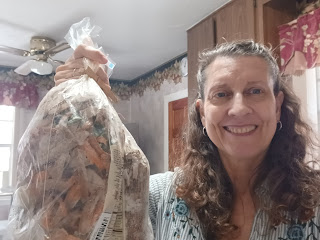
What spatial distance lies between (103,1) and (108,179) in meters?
1.76

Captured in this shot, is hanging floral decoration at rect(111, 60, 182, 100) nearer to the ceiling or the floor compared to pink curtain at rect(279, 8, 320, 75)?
nearer to the ceiling

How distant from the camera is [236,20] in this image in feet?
6.12

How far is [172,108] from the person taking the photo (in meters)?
3.33

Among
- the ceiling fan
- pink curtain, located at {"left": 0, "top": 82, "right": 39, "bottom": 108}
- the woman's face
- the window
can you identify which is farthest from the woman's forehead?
the window

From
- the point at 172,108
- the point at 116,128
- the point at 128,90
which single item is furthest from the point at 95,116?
the point at 128,90

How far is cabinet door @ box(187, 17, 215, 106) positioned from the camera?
2150 mm

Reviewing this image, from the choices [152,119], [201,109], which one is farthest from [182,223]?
[152,119]

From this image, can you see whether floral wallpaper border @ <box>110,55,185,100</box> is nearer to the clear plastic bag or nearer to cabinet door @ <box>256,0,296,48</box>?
cabinet door @ <box>256,0,296,48</box>

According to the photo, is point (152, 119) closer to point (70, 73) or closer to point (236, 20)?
point (236, 20)

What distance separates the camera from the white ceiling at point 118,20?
2061mm

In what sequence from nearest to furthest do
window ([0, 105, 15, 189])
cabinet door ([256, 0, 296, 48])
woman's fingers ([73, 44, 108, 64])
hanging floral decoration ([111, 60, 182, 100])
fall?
woman's fingers ([73, 44, 108, 64]) → cabinet door ([256, 0, 296, 48]) → hanging floral decoration ([111, 60, 182, 100]) → window ([0, 105, 15, 189])

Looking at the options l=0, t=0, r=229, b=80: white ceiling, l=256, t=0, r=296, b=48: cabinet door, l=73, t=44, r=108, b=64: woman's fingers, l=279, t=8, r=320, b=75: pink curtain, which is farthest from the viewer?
l=0, t=0, r=229, b=80: white ceiling

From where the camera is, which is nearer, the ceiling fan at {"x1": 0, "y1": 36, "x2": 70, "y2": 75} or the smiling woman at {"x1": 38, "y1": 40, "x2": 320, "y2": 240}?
the smiling woman at {"x1": 38, "y1": 40, "x2": 320, "y2": 240}

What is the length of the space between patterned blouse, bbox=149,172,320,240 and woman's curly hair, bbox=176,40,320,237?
0.02 metres
